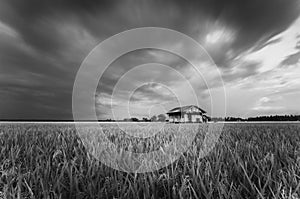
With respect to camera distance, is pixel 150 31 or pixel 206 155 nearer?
pixel 206 155

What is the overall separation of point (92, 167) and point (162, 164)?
584mm

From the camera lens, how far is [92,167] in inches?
61.3

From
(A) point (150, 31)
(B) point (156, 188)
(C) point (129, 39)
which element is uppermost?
(A) point (150, 31)

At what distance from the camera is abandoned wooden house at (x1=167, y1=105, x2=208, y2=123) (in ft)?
104

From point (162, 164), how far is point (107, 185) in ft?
1.90

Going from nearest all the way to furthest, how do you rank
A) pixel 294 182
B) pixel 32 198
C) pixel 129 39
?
pixel 32 198 → pixel 294 182 → pixel 129 39

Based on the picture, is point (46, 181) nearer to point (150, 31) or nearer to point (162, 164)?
point (162, 164)

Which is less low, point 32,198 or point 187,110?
point 187,110

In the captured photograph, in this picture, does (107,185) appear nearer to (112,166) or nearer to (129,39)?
(112,166)

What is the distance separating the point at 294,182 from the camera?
118cm

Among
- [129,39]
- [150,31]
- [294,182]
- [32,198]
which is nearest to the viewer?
[32,198]

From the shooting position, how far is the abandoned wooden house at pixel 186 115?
3167cm

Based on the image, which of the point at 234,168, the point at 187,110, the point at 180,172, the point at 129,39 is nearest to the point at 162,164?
the point at 180,172

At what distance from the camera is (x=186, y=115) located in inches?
1264
